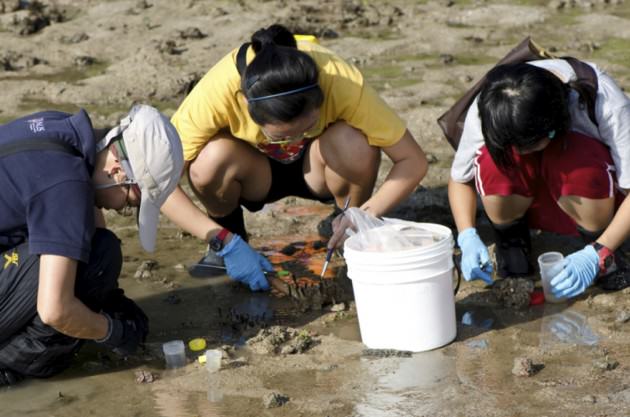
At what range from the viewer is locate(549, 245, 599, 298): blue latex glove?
4.03m

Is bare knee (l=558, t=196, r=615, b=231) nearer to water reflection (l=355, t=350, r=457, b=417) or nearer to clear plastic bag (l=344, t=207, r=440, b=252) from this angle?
clear plastic bag (l=344, t=207, r=440, b=252)

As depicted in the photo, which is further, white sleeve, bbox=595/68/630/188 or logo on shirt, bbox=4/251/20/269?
white sleeve, bbox=595/68/630/188

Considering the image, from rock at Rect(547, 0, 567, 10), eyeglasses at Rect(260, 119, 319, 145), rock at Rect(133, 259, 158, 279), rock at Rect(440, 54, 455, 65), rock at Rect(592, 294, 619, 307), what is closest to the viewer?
eyeglasses at Rect(260, 119, 319, 145)

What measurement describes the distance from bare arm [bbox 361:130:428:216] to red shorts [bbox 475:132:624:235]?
29 cm

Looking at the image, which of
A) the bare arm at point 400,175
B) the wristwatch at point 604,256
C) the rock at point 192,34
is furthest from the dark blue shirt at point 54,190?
the rock at point 192,34

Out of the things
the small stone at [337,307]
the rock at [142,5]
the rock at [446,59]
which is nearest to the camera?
the small stone at [337,307]

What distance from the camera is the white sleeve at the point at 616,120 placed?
3.92 meters

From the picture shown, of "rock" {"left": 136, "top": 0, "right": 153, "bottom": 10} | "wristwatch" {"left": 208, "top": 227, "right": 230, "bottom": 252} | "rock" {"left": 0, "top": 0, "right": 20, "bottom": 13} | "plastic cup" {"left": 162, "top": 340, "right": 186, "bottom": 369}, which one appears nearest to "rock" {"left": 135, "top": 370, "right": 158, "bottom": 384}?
"plastic cup" {"left": 162, "top": 340, "right": 186, "bottom": 369}

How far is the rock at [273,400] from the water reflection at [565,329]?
102 cm

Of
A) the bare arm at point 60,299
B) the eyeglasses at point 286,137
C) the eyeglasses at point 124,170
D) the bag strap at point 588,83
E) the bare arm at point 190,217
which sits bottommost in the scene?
the bare arm at point 190,217

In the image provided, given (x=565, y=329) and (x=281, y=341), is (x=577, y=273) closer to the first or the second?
(x=565, y=329)

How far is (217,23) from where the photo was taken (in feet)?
27.5

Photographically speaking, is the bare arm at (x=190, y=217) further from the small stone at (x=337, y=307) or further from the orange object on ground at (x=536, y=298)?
the orange object on ground at (x=536, y=298)

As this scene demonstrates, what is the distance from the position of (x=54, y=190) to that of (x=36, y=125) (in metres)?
0.29
